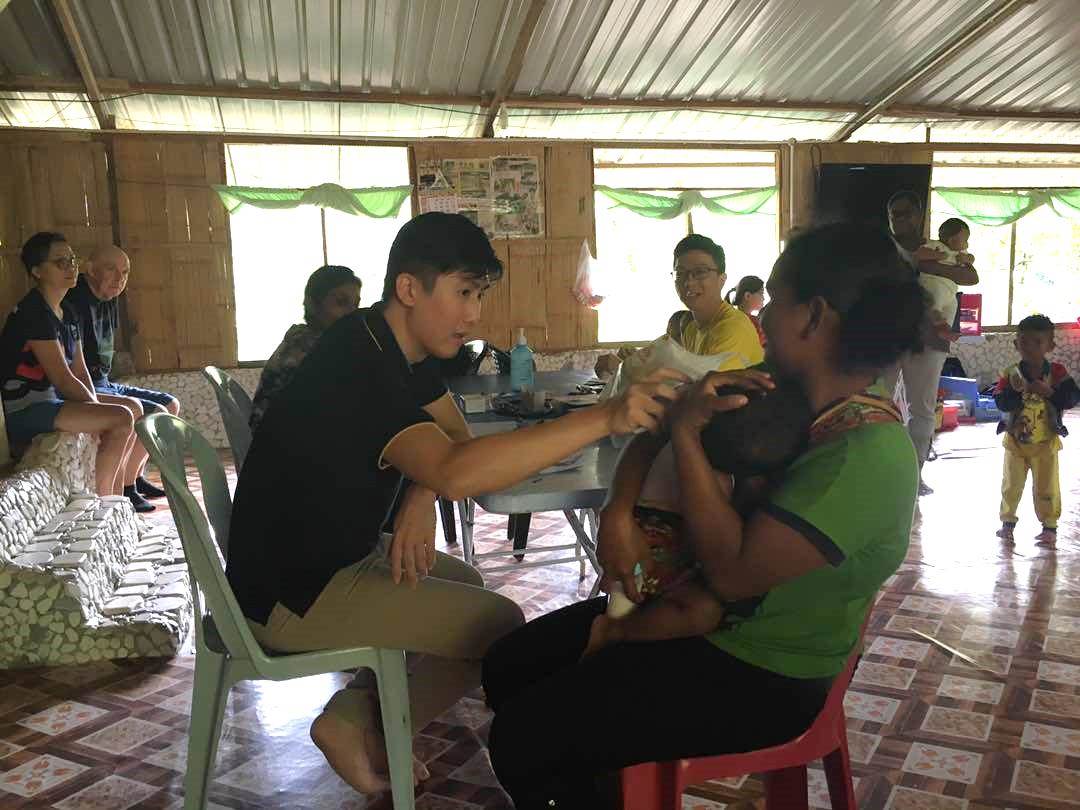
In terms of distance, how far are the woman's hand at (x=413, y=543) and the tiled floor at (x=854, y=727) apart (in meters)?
0.66

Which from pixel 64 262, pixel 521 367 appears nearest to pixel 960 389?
pixel 521 367

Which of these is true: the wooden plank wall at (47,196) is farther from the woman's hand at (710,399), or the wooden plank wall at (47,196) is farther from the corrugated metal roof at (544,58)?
the woman's hand at (710,399)

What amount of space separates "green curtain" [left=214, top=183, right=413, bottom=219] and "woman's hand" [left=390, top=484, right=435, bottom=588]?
19.2 ft

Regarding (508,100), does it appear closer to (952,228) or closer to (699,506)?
(952,228)

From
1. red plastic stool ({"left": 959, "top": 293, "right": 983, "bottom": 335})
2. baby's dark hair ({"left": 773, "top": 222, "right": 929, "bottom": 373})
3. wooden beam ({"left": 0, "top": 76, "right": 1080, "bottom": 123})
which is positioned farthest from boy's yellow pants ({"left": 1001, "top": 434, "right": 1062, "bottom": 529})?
red plastic stool ({"left": 959, "top": 293, "right": 983, "bottom": 335})

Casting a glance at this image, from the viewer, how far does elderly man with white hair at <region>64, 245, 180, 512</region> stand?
184 inches

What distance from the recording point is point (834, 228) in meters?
1.25

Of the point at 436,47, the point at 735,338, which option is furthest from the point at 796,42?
the point at 735,338

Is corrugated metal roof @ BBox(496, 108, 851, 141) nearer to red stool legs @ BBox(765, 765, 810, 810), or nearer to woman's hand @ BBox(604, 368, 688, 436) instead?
woman's hand @ BBox(604, 368, 688, 436)

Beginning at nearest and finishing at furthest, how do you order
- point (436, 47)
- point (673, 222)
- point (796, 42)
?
1. point (436, 47)
2. point (796, 42)
3. point (673, 222)

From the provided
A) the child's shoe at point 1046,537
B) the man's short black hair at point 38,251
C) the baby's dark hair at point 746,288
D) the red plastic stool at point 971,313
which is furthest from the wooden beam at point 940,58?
the man's short black hair at point 38,251

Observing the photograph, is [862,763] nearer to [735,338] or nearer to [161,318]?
[735,338]

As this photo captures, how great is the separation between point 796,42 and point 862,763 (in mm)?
5832

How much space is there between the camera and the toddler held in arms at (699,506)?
45.3 inches
